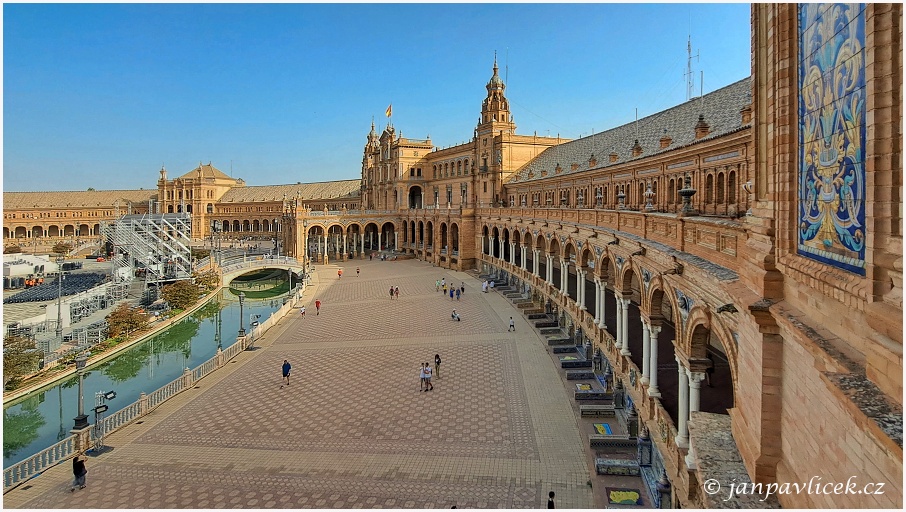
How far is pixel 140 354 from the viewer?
30906 millimetres

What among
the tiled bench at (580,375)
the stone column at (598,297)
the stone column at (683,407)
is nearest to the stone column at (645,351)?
the stone column at (683,407)

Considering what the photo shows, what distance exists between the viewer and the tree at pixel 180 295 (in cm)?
3962

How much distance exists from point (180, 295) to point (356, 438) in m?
29.8

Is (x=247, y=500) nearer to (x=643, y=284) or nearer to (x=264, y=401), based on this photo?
(x=264, y=401)

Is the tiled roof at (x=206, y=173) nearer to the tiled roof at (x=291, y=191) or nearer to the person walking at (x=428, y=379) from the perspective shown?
the tiled roof at (x=291, y=191)

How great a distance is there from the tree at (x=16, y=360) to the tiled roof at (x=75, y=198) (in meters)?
92.2

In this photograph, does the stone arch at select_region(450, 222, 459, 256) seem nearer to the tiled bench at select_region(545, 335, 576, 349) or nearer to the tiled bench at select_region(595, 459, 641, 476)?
the tiled bench at select_region(545, 335, 576, 349)

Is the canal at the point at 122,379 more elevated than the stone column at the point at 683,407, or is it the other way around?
the stone column at the point at 683,407

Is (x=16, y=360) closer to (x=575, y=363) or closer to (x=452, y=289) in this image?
(x=575, y=363)

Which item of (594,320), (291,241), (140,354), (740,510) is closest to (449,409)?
(594,320)

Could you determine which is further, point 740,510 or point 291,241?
point 291,241

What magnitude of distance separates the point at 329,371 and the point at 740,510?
19644 mm

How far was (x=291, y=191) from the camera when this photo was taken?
105 meters

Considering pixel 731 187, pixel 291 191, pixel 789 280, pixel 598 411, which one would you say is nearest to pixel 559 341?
pixel 598 411
